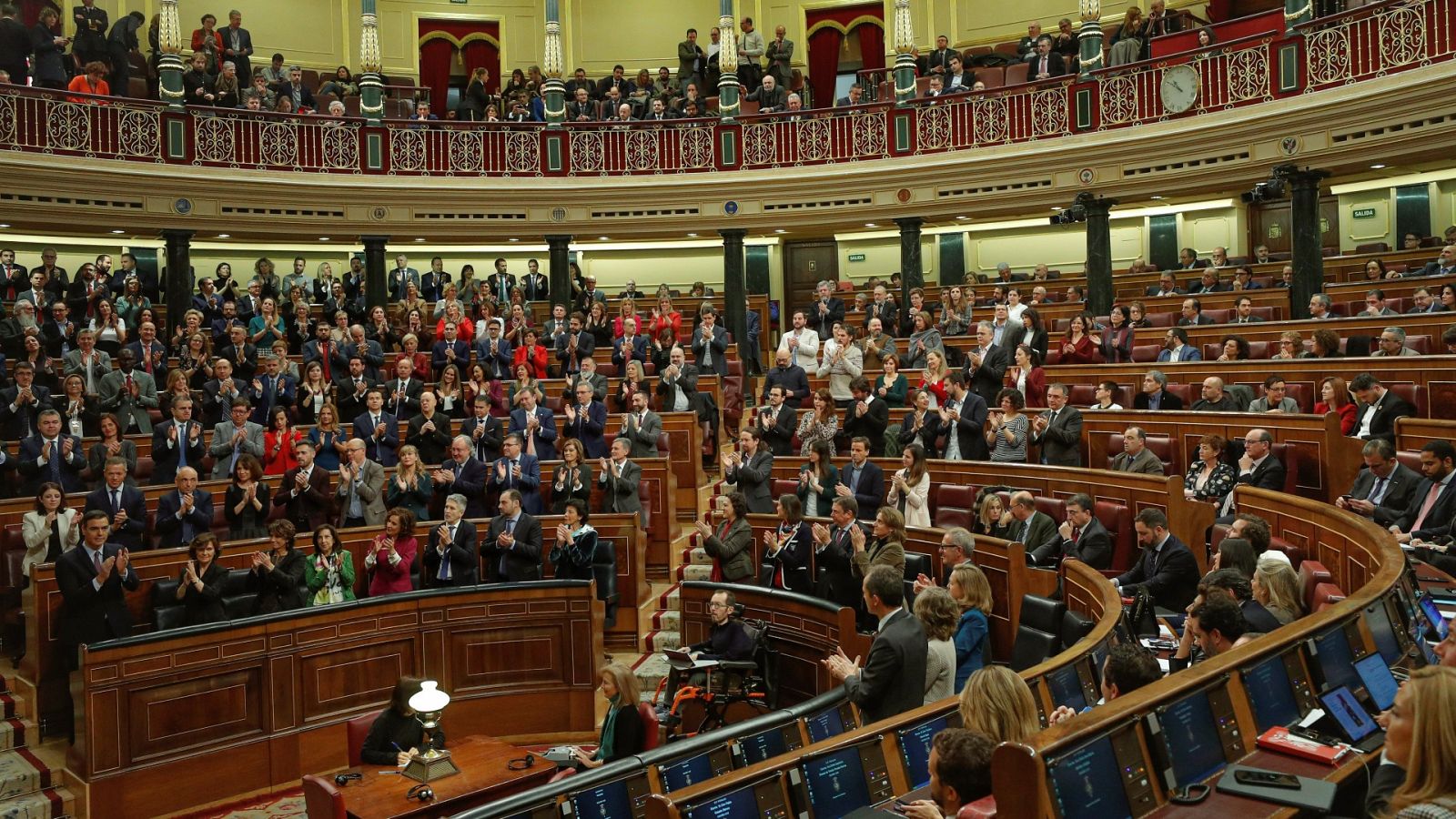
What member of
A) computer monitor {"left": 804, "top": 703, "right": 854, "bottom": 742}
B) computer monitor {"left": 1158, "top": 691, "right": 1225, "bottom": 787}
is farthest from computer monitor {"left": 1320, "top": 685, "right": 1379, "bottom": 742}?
computer monitor {"left": 804, "top": 703, "right": 854, "bottom": 742}

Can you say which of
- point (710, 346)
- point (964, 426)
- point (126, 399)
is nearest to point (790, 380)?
point (710, 346)

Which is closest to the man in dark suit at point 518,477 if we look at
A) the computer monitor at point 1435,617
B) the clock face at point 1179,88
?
the computer monitor at point 1435,617

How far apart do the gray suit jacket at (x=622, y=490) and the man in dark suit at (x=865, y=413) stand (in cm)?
155

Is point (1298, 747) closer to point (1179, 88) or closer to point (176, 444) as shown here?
point (176, 444)

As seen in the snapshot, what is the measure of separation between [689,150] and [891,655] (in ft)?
35.7

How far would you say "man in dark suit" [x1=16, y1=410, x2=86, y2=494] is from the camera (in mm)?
7590

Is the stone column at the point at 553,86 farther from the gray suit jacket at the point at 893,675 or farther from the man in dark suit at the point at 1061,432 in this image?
the gray suit jacket at the point at 893,675

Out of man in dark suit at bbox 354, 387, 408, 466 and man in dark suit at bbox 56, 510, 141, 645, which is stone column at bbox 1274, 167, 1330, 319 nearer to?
man in dark suit at bbox 354, 387, 408, 466

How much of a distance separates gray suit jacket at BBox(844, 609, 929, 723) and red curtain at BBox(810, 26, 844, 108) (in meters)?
14.5

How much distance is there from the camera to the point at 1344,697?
10.6ft

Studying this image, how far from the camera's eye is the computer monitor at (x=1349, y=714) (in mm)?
3152

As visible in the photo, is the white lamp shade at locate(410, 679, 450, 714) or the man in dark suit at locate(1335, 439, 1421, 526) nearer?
the white lamp shade at locate(410, 679, 450, 714)

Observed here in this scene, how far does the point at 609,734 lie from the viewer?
4887 millimetres

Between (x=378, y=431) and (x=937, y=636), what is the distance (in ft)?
17.2
